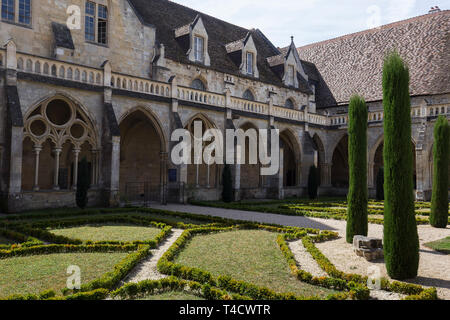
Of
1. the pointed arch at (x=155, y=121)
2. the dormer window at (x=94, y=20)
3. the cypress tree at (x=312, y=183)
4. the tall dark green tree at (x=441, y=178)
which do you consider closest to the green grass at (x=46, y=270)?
the tall dark green tree at (x=441, y=178)

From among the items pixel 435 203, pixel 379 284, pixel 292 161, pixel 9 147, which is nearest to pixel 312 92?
pixel 292 161

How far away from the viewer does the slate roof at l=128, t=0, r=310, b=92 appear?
26266 millimetres

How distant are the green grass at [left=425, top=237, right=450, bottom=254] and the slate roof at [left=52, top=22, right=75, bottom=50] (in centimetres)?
1906

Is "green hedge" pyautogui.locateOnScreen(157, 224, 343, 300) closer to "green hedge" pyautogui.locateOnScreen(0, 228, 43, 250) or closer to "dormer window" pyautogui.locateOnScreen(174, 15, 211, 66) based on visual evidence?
"green hedge" pyautogui.locateOnScreen(0, 228, 43, 250)

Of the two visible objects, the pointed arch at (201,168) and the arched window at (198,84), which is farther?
the arched window at (198,84)

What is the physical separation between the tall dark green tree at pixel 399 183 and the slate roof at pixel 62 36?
1755 centimetres

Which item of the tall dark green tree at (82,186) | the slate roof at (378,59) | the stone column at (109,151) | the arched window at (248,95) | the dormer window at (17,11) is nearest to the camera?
the tall dark green tree at (82,186)

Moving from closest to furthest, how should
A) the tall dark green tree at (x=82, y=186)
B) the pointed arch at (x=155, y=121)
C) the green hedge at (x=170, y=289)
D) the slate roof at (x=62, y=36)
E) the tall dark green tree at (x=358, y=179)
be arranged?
the green hedge at (x=170, y=289) < the tall dark green tree at (x=358, y=179) < the tall dark green tree at (x=82, y=186) < the slate roof at (x=62, y=36) < the pointed arch at (x=155, y=121)

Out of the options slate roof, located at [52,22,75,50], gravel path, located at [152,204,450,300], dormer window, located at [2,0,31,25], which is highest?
dormer window, located at [2,0,31,25]

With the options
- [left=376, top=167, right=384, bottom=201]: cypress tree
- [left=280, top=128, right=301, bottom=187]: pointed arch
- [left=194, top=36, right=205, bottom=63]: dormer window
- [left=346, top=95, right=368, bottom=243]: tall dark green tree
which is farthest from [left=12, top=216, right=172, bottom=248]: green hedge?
[left=376, top=167, right=384, bottom=201]: cypress tree

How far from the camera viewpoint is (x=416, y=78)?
97.5 ft

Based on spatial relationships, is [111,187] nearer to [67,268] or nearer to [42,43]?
[42,43]

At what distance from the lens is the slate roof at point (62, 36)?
65.5ft

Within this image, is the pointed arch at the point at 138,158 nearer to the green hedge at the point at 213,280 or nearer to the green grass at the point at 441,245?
the green hedge at the point at 213,280
